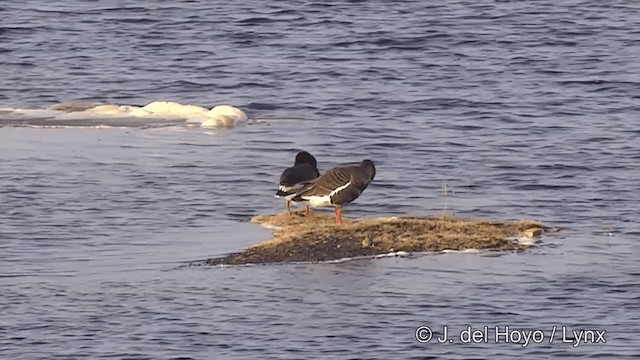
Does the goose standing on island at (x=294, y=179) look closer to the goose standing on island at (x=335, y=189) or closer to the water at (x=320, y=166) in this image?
the goose standing on island at (x=335, y=189)

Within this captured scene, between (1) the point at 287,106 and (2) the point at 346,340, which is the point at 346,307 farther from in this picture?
(1) the point at 287,106

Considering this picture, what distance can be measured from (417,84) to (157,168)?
900 centimetres

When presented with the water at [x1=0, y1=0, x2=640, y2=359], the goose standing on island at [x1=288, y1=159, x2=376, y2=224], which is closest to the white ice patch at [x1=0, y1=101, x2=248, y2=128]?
the water at [x1=0, y1=0, x2=640, y2=359]

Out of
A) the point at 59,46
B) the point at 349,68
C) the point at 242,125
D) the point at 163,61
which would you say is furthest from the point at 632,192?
the point at 59,46

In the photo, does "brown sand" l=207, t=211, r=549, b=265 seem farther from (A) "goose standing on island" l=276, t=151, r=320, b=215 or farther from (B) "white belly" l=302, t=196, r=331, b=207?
(A) "goose standing on island" l=276, t=151, r=320, b=215

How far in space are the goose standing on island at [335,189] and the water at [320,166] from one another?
2.05 ft

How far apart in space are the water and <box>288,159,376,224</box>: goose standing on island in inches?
24.6

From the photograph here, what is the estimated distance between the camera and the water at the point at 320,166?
12.8m

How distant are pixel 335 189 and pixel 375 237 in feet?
3.84

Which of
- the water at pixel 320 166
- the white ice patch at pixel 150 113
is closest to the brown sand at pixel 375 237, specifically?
the water at pixel 320 166

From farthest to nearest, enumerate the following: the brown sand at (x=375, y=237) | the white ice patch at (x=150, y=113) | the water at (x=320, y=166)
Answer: the white ice patch at (x=150, y=113) < the brown sand at (x=375, y=237) < the water at (x=320, y=166)

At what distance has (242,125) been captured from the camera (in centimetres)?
2331

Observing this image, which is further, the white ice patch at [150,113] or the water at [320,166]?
the white ice patch at [150,113]

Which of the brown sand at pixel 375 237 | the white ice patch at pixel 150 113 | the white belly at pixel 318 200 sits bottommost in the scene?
the white ice patch at pixel 150 113
